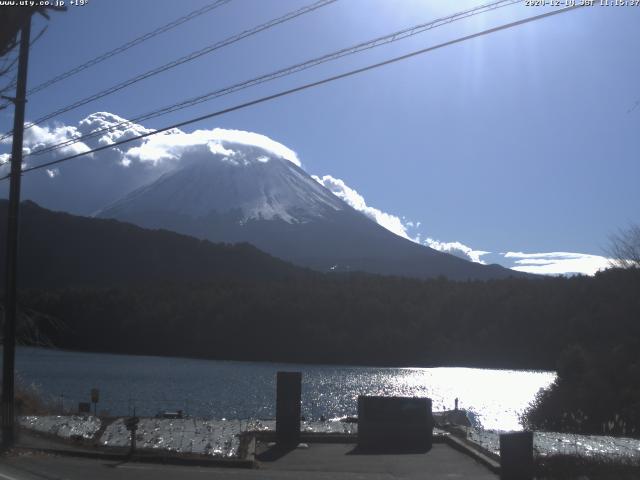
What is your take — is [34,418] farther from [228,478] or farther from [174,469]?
[228,478]

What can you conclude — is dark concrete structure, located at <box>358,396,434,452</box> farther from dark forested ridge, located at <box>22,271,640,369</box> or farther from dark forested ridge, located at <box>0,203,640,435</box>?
dark forested ridge, located at <box>22,271,640,369</box>

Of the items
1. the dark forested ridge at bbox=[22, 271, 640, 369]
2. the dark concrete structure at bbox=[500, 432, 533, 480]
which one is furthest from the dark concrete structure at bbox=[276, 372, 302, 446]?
the dark forested ridge at bbox=[22, 271, 640, 369]

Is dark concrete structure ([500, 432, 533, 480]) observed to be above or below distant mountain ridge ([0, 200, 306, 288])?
below

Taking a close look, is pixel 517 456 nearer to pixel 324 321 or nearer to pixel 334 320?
pixel 324 321

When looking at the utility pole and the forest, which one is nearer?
the utility pole

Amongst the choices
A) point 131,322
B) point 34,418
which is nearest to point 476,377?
point 131,322

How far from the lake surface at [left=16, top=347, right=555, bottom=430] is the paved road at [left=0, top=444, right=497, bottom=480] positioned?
18087 millimetres

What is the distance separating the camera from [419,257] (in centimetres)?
19200

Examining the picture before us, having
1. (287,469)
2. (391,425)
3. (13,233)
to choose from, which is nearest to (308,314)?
(391,425)

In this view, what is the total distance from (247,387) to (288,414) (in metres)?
37.9

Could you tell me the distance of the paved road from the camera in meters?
12.9

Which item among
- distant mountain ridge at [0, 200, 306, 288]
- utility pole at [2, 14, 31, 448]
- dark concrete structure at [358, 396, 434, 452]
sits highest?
distant mountain ridge at [0, 200, 306, 288]

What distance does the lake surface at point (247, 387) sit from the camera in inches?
1641

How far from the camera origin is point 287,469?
14.2m
